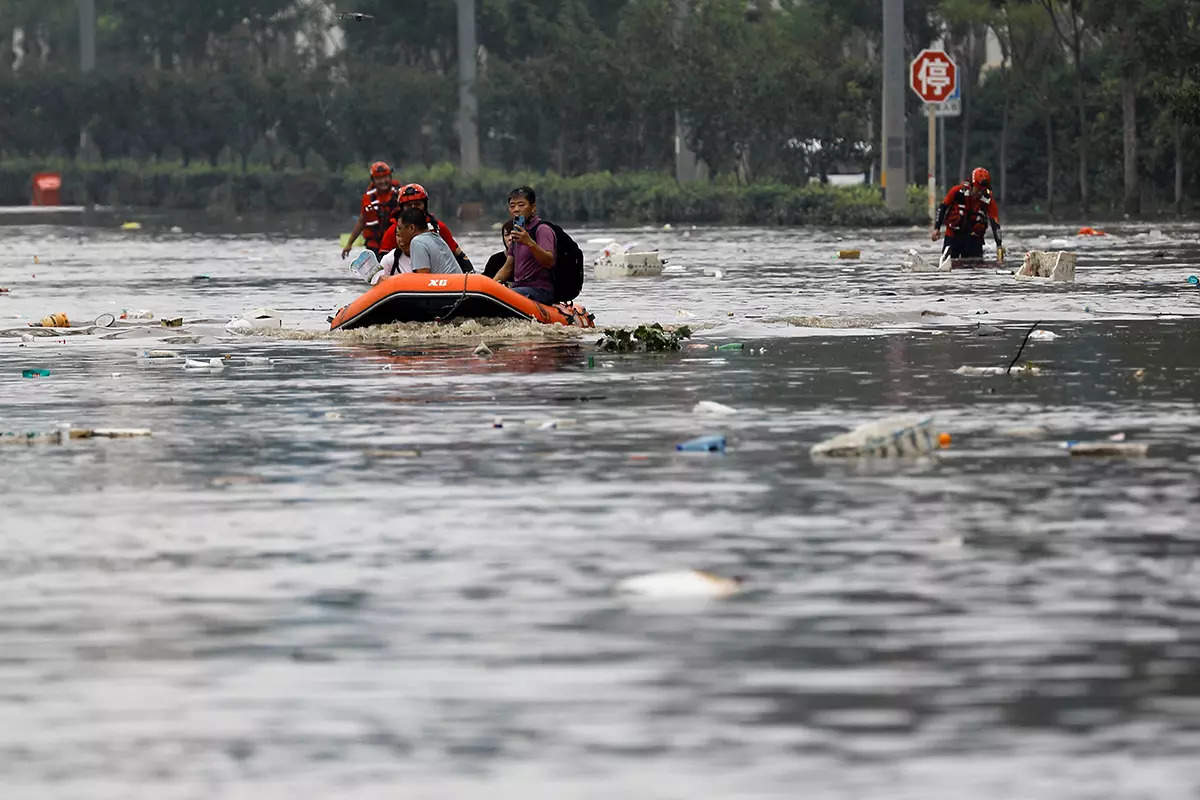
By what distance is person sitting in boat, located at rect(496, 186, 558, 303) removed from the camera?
25.2 m

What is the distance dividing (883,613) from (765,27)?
62.8 metres

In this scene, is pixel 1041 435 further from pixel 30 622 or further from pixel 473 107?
pixel 473 107

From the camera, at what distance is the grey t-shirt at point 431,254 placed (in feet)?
84.2

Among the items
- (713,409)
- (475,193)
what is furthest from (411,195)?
(475,193)

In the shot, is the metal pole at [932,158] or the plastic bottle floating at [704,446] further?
the metal pole at [932,158]

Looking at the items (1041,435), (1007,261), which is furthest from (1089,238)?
(1041,435)

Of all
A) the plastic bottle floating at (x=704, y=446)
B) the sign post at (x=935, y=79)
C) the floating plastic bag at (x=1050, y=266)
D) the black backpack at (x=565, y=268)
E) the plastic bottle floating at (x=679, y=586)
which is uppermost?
the sign post at (x=935, y=79)

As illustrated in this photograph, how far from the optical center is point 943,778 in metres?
7.36

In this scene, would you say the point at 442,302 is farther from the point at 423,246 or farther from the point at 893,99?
the point at 893,99

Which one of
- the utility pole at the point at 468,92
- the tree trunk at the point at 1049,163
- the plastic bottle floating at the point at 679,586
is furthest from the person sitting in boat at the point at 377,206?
the utility pole at the point at 468,92

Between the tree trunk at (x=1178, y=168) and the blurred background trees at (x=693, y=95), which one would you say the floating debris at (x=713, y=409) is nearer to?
the blurred background trees at (x=693, y=95)

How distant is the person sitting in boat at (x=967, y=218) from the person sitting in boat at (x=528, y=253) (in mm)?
12760

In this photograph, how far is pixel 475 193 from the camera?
73188 millimetres

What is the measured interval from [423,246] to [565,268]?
46.0 inches
